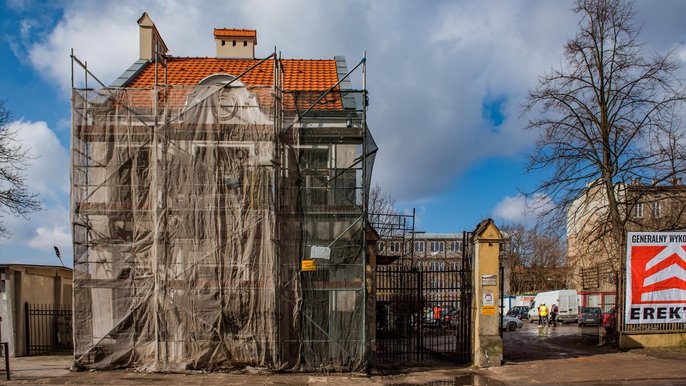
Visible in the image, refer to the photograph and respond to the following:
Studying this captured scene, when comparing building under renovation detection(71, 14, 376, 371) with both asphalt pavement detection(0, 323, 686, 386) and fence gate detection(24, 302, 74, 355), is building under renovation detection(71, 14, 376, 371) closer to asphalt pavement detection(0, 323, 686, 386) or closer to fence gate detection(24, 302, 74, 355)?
asphalt pavement detection(0, 323, 686, 386)

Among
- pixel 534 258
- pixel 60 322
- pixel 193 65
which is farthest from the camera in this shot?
pixel 534 258

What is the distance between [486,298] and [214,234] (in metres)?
6.93

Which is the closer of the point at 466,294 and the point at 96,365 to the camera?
the point at 96,365

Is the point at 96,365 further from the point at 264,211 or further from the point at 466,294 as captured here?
the point at 466,294

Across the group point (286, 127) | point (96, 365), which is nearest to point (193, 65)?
point (286, 127)

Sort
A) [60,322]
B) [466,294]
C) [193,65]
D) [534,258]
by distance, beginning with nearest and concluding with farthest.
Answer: [466,294] → [60,322] → [193,65] → [534,258]

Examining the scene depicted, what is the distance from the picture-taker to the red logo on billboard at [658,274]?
55.8ft

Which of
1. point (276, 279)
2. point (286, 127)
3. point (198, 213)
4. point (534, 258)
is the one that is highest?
point (286, 127)

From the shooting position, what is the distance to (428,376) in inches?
524

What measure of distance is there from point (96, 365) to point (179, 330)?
1983 mm

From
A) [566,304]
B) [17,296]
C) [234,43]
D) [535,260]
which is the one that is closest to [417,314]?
[17,296]

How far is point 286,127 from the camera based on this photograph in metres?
13.7

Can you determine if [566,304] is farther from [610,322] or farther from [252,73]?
[252,73]

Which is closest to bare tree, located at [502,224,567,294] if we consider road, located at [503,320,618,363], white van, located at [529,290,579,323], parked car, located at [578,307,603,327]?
white van, located at [529,290,579,323]
